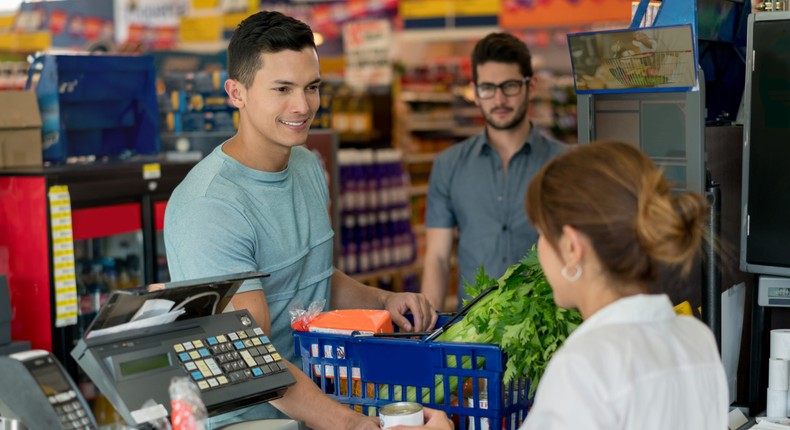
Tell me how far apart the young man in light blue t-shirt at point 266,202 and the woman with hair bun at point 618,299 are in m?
1.04

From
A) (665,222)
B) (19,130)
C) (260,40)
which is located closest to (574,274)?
(665,222)

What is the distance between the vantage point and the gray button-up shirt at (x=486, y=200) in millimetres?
4656

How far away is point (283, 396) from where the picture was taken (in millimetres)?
2277

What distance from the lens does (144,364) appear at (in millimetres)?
1920

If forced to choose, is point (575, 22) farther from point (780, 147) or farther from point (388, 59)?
point (780, 147)

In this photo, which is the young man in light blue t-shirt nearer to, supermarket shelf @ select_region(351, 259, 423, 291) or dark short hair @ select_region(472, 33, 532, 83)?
dark short hair @ select_region(472, 33, 532, 83)

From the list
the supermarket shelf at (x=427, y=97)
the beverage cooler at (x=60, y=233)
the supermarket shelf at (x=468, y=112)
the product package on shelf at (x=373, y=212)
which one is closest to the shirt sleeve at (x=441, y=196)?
the beverage cooler at (x=60, y=233)

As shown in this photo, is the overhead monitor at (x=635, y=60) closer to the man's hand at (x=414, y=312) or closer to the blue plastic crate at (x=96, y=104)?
the man's hand at (x=414, y=312)

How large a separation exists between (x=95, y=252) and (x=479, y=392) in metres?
3.32

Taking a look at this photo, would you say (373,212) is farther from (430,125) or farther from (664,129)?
(664,129)

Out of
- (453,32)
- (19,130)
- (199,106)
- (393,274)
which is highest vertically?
Result: (453,32)

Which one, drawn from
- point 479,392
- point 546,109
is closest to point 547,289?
point 479,392

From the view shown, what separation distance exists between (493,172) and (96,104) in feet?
7.13

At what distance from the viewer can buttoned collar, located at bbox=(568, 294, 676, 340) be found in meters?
1.78
